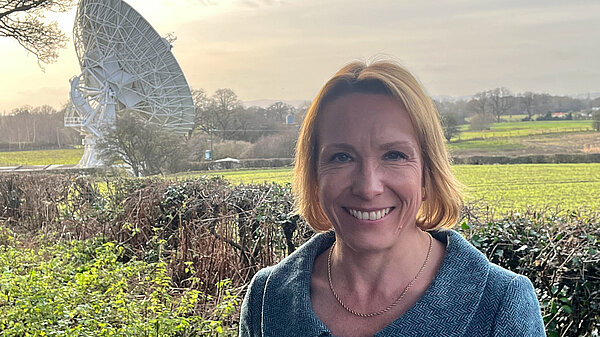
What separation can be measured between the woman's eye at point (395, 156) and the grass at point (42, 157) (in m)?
41.8

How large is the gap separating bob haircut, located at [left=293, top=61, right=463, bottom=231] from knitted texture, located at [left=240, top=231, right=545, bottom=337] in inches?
3.4

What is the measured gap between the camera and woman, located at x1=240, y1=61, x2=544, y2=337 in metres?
1.24

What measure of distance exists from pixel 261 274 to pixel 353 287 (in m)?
0.32

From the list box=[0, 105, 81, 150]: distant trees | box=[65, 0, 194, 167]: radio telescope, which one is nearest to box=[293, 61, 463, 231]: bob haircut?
box=[65, 0, 194, 167]: radio telescope

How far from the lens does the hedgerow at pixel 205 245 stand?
2.81 meters

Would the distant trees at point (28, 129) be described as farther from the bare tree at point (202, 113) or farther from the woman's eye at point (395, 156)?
the woman's eye at point (395, 156)

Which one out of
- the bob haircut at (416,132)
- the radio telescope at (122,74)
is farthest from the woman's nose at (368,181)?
the radio telescope at (122,74)

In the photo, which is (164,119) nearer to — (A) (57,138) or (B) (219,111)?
(B) (219,111)

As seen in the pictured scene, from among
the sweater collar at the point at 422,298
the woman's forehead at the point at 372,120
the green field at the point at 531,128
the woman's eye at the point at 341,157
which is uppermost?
the green field at the point at 531,128

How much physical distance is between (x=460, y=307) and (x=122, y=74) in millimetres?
22091

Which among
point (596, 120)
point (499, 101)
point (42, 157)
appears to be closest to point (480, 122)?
point (499, 101)

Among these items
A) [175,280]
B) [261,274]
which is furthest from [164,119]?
[261,274]

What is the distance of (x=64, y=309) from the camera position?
3.69 metres

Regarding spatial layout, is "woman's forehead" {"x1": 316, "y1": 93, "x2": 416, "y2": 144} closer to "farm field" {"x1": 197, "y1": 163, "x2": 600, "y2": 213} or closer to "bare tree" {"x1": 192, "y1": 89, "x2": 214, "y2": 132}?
"farm field" {"x1": 197, "y1": 163, "x2": 600, "y2": 213}
